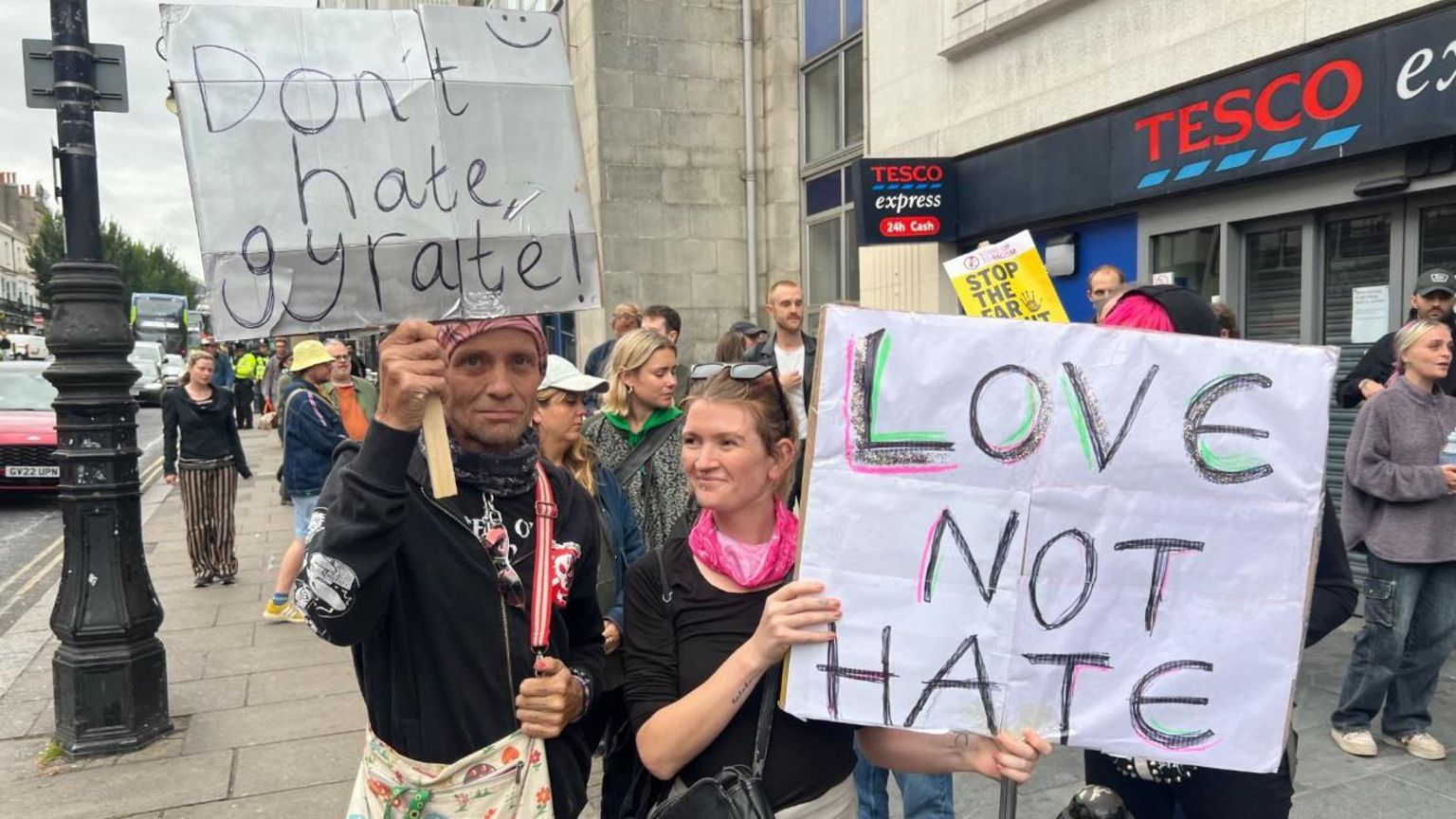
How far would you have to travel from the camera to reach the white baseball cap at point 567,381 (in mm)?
3428

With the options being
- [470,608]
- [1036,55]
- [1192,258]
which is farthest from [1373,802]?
[1036,55]

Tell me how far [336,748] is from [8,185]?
124802 mm

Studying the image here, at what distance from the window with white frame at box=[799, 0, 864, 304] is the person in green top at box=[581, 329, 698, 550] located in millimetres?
9390

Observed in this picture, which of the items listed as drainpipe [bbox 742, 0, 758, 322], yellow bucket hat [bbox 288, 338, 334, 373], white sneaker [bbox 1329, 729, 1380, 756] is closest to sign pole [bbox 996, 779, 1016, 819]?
white sneaker [bbox 1329, 729, 1380, 756]

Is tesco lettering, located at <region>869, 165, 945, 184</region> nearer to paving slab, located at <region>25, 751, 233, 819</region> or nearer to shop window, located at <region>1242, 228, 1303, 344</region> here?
shop window, located at <region>1242, 228, 1303, 344</region>

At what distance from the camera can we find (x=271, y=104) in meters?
1.92

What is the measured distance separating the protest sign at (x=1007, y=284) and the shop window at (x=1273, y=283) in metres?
3.90

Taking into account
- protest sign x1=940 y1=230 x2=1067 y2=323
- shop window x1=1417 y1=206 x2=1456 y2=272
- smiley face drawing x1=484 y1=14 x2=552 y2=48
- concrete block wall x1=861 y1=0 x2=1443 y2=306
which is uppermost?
concrete block wall x1=861 y1=0 x2=1443 y2=306

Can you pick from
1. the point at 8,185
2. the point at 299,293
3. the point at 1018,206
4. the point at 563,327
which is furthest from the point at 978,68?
the point at 8,185

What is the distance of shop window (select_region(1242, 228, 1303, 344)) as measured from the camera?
22.5 ft

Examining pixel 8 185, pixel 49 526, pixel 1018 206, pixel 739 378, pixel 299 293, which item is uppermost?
pixel 8 185

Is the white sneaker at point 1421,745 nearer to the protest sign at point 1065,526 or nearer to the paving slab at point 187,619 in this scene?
the protest sign at point 1065,526

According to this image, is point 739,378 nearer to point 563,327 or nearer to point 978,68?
point 978,68

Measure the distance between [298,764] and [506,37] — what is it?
3842 mm
